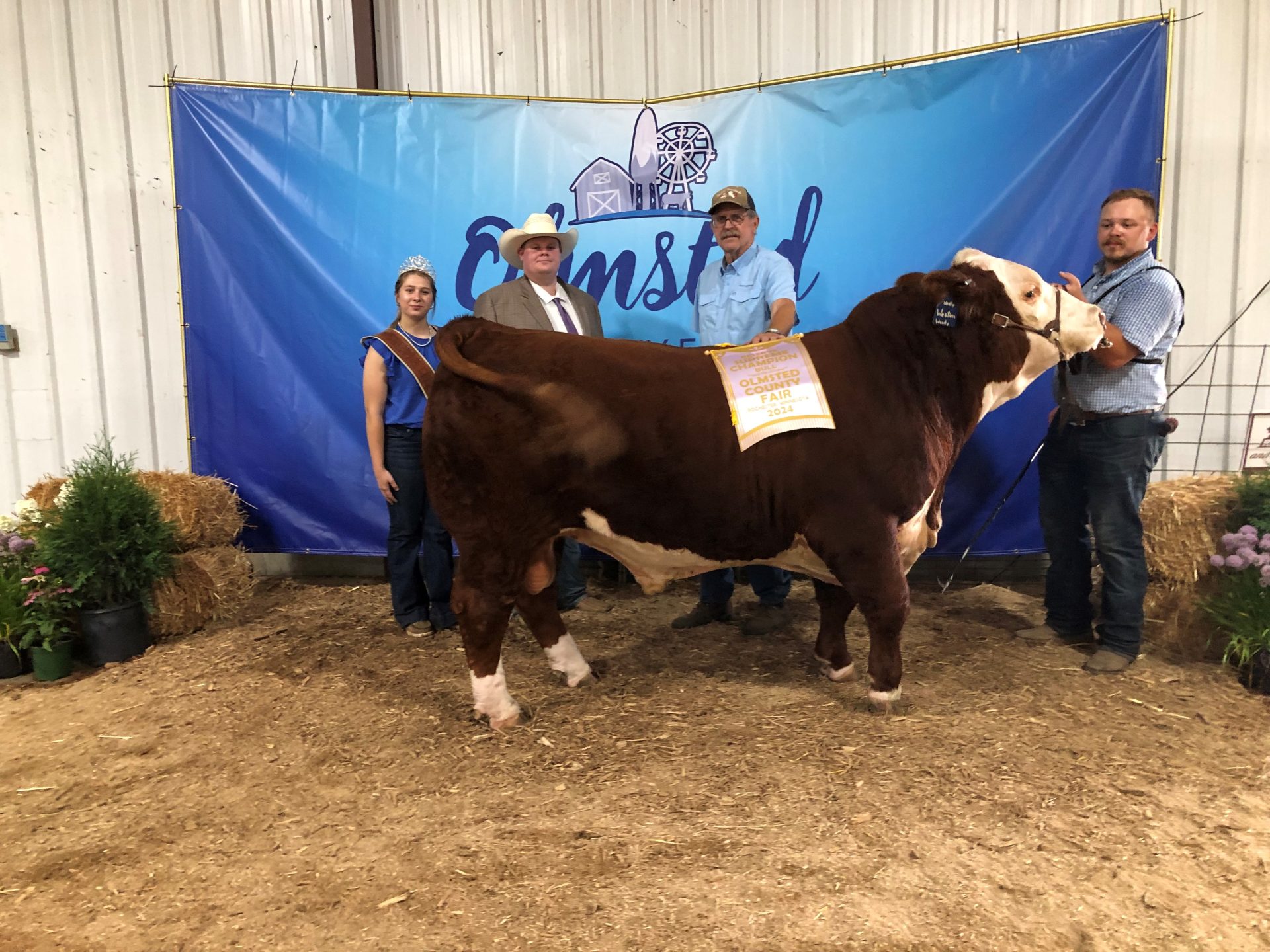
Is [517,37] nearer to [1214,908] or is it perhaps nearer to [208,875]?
[208,875]

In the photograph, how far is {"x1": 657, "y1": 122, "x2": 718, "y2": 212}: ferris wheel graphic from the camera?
3945mm

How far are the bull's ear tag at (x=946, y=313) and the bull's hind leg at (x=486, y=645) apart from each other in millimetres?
1695

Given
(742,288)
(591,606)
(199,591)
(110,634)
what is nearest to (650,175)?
(742,288)

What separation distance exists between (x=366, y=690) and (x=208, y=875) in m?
1.13

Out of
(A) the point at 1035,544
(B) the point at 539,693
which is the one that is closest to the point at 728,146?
(A) the point at 1035,544

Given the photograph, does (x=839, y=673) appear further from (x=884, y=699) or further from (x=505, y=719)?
(x=505, y=719)

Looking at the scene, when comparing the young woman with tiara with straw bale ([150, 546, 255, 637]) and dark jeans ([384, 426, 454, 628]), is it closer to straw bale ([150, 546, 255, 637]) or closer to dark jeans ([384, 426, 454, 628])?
dark jeans ([384, 426, 454, 628])

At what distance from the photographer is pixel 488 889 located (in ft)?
5.77

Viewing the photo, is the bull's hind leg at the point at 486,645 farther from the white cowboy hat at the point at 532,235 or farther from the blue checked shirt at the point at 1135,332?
the blue checked shirt at the point at 1135,332

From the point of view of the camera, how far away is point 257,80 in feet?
14.4

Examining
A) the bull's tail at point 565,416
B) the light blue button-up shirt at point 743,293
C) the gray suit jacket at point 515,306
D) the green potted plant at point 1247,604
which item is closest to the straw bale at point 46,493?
the gray suit jacket at point 515,306

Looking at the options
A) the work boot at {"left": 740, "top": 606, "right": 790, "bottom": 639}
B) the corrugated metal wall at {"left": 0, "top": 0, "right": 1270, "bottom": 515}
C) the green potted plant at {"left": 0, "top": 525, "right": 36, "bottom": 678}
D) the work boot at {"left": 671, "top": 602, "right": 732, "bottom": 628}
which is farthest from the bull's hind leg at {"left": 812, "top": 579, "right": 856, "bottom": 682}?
the green potted plant at {"left": 0, "top": 525, "right": 36, "bottom": 678}

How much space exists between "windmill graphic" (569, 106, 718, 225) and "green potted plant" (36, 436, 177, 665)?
2.58 m

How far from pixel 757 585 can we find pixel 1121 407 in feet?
5.53
